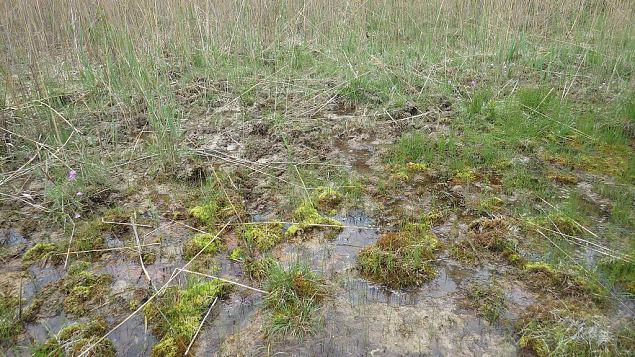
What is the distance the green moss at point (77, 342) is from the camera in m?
1.82

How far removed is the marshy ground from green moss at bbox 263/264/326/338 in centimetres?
1

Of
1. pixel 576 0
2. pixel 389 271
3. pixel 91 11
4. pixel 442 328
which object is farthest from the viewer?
pixel 576 0

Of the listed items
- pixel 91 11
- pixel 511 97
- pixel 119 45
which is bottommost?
pixel 511 97

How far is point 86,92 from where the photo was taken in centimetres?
429

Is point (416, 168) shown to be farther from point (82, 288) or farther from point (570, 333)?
point (82, 288)

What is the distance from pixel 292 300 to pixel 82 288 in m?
1.11

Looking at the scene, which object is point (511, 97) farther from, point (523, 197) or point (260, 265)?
point (260, 265)

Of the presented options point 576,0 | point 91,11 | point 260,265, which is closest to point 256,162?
point 260,265

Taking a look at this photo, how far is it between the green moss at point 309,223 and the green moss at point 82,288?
41.1 inches

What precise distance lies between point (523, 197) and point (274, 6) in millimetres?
4059

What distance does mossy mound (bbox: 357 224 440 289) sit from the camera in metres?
2.22

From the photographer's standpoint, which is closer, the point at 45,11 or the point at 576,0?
the point at 45,11

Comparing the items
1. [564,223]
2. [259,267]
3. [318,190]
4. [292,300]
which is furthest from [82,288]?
[564,223]

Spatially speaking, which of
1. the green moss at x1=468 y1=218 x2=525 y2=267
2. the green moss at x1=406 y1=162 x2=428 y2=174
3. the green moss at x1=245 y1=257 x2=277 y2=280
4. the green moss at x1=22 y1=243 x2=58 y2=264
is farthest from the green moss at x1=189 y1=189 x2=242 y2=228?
the green moss at x1=468 y1=218 x2=525 y2=267
